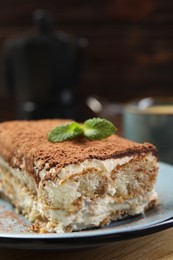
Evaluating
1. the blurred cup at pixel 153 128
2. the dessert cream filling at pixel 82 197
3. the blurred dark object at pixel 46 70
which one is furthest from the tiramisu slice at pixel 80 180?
the blurred dark object at pixel 46 70

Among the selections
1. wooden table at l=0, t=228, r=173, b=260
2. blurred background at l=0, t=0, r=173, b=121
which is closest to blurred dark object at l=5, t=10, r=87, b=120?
blurred background at l=0, t=0, r=173, b=121

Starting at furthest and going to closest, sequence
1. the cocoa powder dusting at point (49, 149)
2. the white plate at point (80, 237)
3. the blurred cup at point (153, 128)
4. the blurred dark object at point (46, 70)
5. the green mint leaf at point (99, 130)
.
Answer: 1. the blurred dark object at point (46, 70)
2. the blurred cup at point (153, 128)
3. the green mint leaf at point (99, 130)
4. the cocoa powder dusting at point (49, 149)
5. the white plate at point (80, 237)

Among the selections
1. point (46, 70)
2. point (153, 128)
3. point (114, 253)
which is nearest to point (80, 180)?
point (114, 253)

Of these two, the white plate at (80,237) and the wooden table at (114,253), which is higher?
the white plate at (80,237)

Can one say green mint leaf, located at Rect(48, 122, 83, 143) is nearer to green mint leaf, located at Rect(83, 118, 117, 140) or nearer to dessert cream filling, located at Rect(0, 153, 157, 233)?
green mint leaf, located at Rect(83, 118, 117, 140)

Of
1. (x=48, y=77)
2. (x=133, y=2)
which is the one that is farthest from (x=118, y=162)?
(x=133, y=2)

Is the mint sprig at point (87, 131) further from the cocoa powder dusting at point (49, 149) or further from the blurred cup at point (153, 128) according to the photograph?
the blurred cup at point (153, 128)
